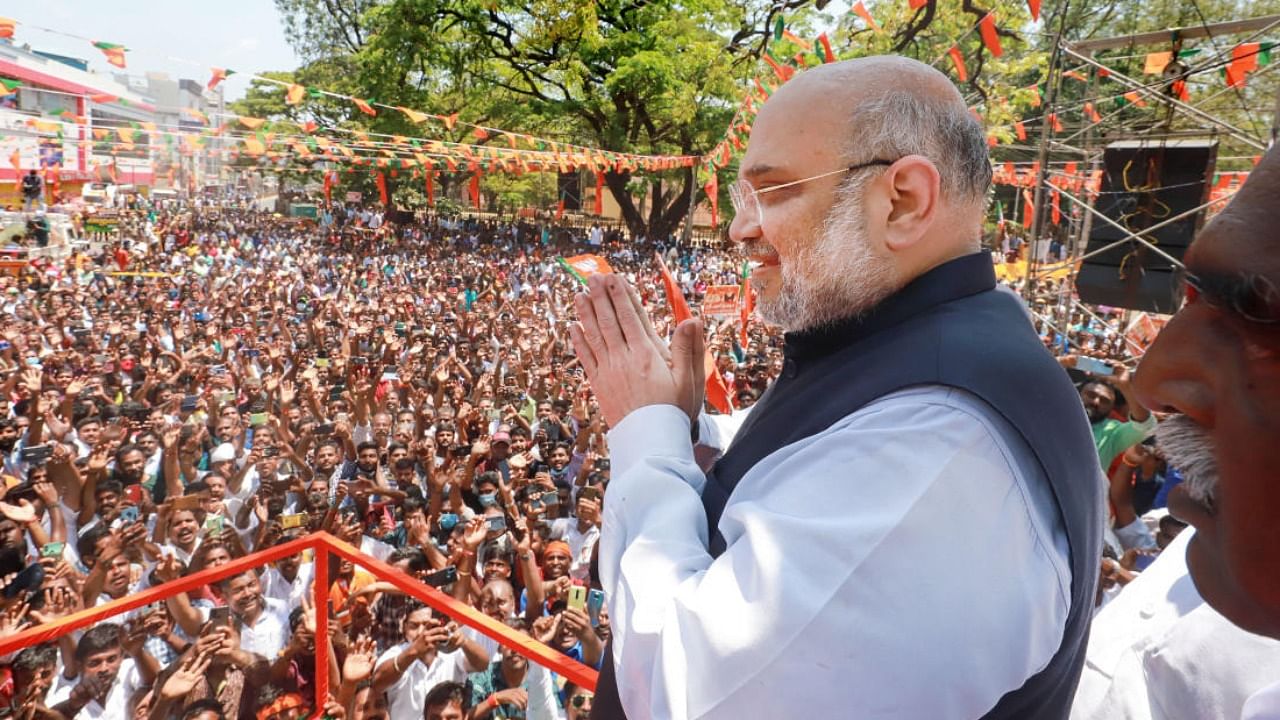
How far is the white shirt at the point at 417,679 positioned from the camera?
307cm

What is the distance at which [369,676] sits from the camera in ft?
9.59

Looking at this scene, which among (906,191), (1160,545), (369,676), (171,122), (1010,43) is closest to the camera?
(906,191)

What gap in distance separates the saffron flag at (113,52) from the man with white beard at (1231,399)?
1048cm

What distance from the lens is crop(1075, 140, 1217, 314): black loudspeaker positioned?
5840 millimetres

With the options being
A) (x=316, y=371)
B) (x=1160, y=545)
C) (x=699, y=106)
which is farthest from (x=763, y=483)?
(x=699, y=106)

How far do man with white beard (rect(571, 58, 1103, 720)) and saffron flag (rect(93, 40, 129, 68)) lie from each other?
32.0 ft

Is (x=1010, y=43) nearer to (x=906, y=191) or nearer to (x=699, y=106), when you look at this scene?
(x=699, y=106)

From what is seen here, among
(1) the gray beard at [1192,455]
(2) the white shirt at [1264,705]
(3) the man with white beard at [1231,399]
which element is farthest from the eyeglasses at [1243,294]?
(2) the white shirt at [1264,705]

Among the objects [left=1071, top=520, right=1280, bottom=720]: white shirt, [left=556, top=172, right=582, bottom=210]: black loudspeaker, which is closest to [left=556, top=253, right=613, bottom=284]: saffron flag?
[left=1071, top=520, right=1280, bottom=720]: white shirt

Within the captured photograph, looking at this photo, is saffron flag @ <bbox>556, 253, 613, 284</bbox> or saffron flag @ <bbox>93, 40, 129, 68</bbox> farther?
saffron flag @ <bbox>93, 40, 129, 68</bbox>

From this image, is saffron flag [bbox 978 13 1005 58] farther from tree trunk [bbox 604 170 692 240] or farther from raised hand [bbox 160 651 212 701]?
tree trunk [bbox 604 170 692 240]

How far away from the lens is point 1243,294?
0.52 metres

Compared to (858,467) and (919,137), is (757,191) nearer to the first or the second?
(919,137)

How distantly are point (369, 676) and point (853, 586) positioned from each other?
2.72 m
